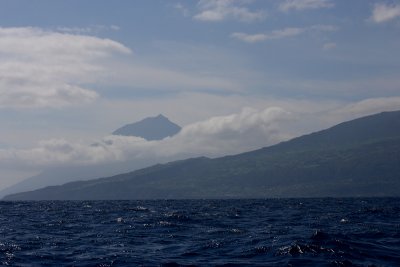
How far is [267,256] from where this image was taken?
34594 millimetres

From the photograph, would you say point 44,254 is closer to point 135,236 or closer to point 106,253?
point 106,253

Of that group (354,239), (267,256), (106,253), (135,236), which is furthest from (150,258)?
(354,239)

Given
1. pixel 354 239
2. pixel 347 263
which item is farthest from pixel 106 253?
pixel 354 239

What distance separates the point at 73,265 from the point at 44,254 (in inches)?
202

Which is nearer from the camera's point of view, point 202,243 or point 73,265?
point 73,265

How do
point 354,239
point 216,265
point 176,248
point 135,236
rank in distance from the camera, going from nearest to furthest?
point 216,265 < point 176,248 < point 354,239 < point 135,236

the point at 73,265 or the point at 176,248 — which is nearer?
the point at 73,265

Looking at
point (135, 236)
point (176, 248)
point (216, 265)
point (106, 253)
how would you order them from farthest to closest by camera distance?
point (135, 236)
point (176, 248)
point (106, 253)
point (216, 265)

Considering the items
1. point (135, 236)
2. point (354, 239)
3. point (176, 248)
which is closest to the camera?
point (176, 248)

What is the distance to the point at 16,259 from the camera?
3431cm

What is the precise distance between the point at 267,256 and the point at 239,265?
11.9 feet

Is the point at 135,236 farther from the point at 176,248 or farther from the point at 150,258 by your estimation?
the point at 150,258

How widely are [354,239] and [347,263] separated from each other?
11.1 metres

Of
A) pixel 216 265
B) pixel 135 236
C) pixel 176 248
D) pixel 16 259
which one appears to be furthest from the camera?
pixel 135 236
